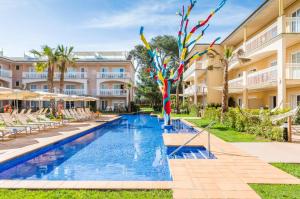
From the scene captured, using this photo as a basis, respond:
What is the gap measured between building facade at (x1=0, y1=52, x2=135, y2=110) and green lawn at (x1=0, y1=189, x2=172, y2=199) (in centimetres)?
3194

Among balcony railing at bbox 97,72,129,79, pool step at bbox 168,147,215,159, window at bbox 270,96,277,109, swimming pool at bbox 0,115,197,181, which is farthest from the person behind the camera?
balcony railing at bbox 97,72,129,79

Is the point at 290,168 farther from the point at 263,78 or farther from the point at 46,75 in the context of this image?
the point at 46,75

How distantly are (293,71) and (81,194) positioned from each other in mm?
14629

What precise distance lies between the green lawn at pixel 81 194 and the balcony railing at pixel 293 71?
13427 mm

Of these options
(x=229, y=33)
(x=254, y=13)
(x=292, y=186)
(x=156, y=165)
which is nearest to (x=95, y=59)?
(x=229, y=33)

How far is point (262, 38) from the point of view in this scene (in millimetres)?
18781

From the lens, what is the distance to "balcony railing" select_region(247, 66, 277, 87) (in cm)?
1641

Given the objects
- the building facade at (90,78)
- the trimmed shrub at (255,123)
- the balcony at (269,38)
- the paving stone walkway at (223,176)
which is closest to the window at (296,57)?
the balcony at (269,38)

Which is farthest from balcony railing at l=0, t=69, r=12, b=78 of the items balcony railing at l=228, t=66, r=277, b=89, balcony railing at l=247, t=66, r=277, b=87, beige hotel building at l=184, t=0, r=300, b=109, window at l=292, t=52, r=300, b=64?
window at l=292, t=52, r=300, b=64

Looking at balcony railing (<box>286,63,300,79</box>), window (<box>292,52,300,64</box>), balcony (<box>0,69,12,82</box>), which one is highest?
balcony (<box>0,69,12,82</box>)

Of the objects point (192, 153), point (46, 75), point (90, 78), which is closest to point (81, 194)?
point (192, 153)

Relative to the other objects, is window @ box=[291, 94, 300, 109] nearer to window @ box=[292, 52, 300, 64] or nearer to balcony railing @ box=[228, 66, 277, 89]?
balcony railing @ box=[228, 66, 277, 89]

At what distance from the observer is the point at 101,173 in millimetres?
7102

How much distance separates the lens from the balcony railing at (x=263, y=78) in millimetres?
16406
